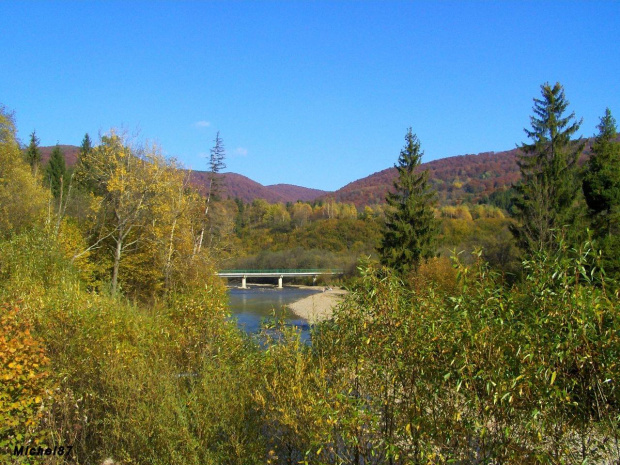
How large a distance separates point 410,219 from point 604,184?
12.5 meters

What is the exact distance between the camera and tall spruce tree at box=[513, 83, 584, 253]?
29.4 m

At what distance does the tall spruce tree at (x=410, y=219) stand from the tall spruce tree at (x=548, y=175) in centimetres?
674

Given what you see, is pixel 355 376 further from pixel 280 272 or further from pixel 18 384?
pixel 280 272

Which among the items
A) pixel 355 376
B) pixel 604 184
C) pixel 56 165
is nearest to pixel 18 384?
pixel 355 376

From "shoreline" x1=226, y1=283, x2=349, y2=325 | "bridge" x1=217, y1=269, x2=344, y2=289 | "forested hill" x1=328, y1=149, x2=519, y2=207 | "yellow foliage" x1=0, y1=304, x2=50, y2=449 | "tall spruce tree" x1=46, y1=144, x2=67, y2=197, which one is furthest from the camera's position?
"forested hill" x1=328, y1=149, x2=519, y2=207

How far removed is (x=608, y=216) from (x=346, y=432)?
27.7 metres

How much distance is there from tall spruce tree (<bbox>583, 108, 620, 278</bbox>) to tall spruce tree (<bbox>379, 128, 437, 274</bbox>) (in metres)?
10.4

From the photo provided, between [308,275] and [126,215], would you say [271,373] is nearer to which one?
[126,215]

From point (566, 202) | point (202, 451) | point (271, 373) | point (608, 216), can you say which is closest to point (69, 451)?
point (202, 451)

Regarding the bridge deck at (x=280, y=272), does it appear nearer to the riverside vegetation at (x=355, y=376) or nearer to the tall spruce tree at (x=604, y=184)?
the tall spruce tree at (x=604, y=184)

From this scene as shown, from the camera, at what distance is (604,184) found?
28.4m

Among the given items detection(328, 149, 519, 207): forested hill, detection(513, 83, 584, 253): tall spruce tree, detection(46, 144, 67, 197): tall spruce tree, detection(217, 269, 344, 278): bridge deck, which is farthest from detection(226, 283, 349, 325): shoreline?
detection(328, 149, 519, 207): forested hill

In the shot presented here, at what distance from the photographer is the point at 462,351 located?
384cm

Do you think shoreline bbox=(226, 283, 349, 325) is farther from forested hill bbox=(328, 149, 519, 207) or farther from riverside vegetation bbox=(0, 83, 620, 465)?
forested hill bbox=(328, 149, 519, 207)
